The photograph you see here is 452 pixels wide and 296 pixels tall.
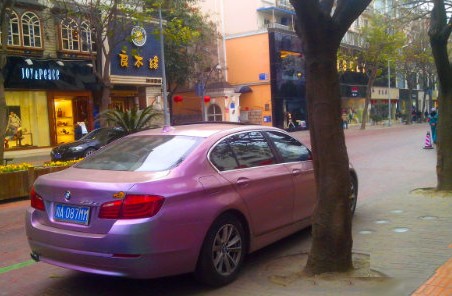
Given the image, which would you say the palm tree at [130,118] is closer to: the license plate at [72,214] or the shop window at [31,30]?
the license plate at [72,214]

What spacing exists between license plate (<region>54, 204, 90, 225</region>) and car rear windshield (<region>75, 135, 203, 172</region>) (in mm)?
557

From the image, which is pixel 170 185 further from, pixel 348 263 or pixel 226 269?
pixel 348 263

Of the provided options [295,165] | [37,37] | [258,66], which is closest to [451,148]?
[295,165]

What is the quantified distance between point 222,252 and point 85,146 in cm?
1361

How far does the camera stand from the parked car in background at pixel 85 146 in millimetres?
16812

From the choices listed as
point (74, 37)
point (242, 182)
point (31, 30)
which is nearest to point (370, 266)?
point (242, 182)

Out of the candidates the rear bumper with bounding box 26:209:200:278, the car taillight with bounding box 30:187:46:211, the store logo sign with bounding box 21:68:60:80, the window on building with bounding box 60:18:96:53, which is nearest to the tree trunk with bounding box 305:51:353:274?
the rear bumper with bounding box 26:209:200:278

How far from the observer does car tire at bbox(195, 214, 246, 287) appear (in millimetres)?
4340

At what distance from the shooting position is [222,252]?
453cm

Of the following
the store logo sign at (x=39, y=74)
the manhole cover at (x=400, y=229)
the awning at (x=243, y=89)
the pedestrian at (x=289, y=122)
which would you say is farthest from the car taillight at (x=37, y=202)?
the awning at (x=243, y=89)

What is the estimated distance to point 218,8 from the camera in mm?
41781

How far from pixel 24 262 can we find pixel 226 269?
253cm

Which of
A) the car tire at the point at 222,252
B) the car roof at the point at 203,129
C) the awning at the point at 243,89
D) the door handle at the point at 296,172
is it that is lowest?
the car tire at the point at 222,252

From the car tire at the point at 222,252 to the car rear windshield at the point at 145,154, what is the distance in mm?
723
